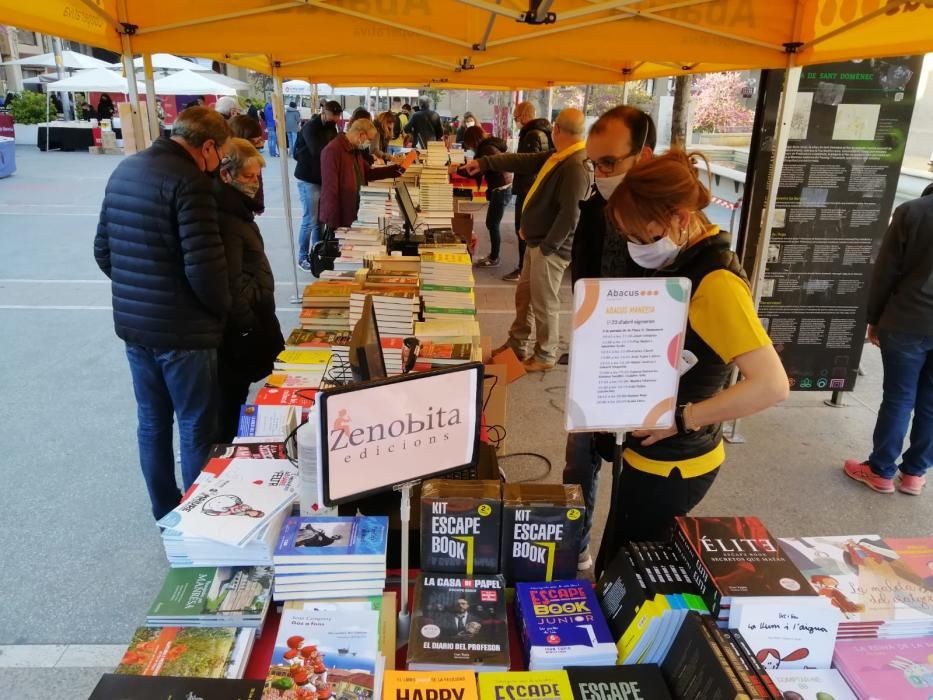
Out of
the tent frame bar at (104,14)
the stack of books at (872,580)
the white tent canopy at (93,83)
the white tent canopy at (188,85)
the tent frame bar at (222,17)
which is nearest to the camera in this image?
the stack of books at (872,580)

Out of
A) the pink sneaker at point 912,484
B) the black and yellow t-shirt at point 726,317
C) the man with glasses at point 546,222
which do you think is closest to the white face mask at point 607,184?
the black and yellow t-shirt at point 726,317

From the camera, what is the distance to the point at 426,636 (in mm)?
1271

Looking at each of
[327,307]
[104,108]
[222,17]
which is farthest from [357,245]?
[104,108]

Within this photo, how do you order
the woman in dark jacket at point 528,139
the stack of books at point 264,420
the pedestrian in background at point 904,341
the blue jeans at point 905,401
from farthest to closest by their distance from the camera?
1. the woman in dark jacket at point 528,139
2. the blue jeans at point 905,401
3. the pedestrian in background at point 904,341
4. the stack of books at point 264,420

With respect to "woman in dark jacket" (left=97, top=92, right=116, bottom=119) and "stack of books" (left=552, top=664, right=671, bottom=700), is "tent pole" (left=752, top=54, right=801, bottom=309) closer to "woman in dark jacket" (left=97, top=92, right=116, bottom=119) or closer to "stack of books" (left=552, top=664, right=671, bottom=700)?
"stack of books" (left=552, top=664, right=671, bottom=700)

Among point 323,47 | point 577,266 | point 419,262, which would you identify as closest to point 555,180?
point 419,262

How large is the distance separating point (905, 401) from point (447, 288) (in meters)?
2.34

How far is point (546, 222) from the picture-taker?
4406mm

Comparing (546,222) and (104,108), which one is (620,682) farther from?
(104,108)

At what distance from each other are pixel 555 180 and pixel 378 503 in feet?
9.99

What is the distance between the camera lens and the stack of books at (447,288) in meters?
3.15

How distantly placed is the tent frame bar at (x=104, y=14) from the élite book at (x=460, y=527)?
217 centimetres

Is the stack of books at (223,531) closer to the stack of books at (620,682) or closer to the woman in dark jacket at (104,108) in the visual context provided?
the stack of books at (620,682)

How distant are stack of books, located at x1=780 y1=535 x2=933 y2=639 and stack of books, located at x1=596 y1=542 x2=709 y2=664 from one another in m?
0.27
